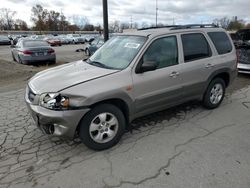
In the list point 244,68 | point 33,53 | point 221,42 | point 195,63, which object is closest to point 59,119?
point 195,63

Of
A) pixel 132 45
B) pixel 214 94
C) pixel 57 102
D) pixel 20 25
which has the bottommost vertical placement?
pixel 214 94

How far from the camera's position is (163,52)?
3.94 meters

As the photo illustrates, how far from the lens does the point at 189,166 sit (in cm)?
297

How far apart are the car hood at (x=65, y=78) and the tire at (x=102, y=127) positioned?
1.59 ft

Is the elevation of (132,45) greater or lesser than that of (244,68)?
greater

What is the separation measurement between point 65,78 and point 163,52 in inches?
68.8

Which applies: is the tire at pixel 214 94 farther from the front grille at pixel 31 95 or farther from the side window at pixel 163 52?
the front grille at pixel 31 95

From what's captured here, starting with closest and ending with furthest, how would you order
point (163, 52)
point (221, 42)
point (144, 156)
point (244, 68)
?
point (144, 156)
point (163, 52)
point (221, 42)
point (244, 68)

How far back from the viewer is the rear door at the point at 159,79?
3.62 meters

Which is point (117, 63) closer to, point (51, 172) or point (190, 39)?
point (190, 39)

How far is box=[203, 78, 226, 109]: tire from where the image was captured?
190 inches

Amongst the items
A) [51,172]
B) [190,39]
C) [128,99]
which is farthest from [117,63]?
[51,172]

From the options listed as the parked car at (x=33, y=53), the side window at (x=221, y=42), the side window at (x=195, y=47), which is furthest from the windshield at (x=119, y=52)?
the parked car at (x=33, y=53)

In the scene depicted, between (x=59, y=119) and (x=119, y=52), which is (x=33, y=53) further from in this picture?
(x=59, y=119)
